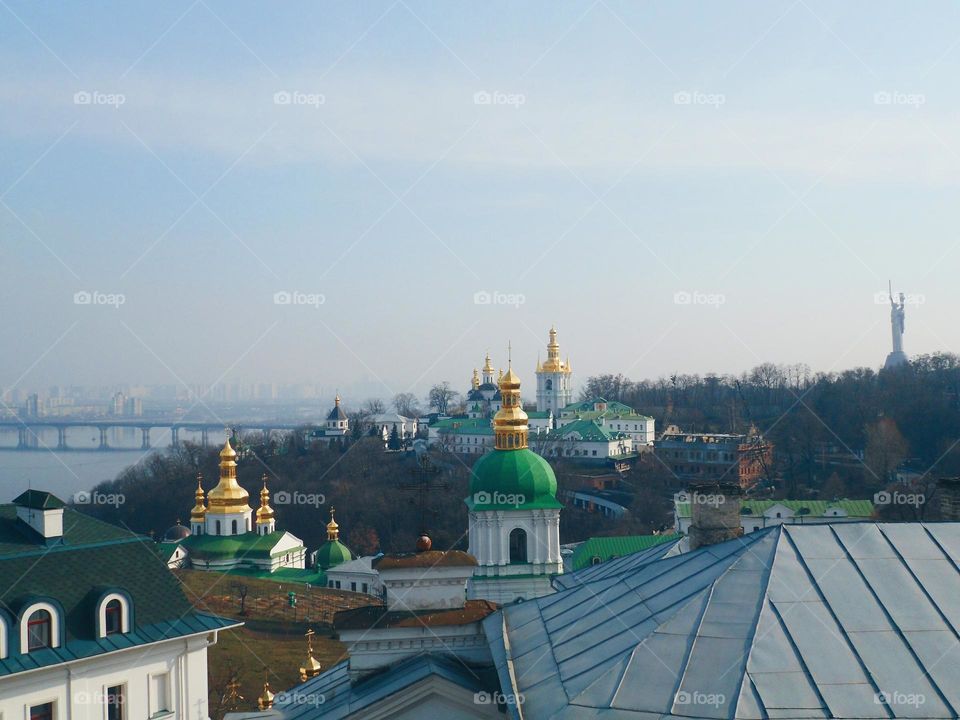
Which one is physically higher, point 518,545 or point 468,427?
point 518,545

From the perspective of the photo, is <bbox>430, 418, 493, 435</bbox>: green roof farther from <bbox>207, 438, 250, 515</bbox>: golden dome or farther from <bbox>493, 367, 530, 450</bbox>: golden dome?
<bbox>493, 367, 530, 450</bbox>: golden dome

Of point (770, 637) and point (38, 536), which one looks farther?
point (38, 536)

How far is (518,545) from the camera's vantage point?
29.6m

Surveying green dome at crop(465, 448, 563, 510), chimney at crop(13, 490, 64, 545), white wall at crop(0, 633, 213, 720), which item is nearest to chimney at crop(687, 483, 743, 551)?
white wall at crop(0, 633, 213, 720)

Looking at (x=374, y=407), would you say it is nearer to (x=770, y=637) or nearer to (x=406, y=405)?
(x=406, y=405)

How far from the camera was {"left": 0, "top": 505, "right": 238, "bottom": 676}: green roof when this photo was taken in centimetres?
1523

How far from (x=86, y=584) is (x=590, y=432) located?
80.2 meters

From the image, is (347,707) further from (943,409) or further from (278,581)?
(943,409)

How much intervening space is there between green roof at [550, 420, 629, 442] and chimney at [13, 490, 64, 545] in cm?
7888

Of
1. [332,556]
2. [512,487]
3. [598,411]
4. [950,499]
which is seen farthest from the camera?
[598,411]

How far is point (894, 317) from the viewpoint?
128500 millimetres

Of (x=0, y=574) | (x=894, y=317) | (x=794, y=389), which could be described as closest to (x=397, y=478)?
(x=794, y=389)

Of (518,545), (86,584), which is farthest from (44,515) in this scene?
(518,545)

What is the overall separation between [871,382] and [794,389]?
1149cm
